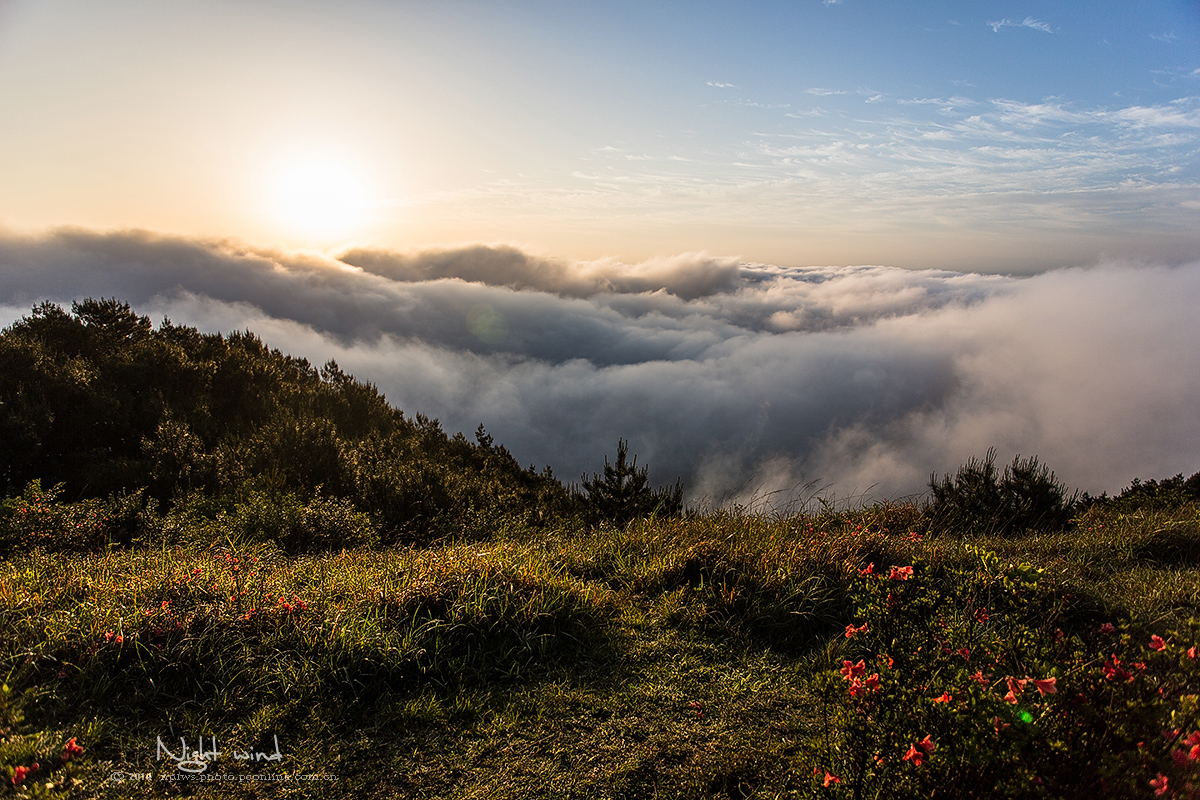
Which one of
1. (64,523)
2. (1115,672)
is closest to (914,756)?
(1115,672)

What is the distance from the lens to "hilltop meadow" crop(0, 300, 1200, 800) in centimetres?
223

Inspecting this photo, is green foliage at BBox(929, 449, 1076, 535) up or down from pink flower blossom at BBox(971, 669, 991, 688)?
down

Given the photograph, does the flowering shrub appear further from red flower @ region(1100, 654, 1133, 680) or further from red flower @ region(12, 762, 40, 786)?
red flower @ region(12, 762, 40, 786)

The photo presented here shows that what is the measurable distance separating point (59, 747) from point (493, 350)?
533ft

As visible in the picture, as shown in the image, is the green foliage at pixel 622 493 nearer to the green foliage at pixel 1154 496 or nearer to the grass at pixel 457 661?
the grass at pixel 457 661

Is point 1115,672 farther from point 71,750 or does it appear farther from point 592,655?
point 71,750

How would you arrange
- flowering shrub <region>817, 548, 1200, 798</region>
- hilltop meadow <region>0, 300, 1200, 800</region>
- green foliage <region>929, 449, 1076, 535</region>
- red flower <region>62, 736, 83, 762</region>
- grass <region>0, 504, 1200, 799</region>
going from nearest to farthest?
flowering shrub <region>817, 548, 1200, 798</region> < hilltop meadow <region>0, 300, 1200, 800</region> < red flower <region>62, 736, 83, 762</region> < grass <region>0, 504, 1200, 799</region> < green foliage <region>929, 449, 1076, 535</region>

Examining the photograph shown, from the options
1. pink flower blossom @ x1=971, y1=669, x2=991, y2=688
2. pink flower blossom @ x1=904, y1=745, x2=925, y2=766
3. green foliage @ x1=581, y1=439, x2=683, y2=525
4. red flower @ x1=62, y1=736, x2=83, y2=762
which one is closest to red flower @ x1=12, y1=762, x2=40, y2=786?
red flower @ x1=62, y1=736, x2=83, y2=762

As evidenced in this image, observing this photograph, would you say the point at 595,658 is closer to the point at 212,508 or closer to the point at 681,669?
the point at 681,669

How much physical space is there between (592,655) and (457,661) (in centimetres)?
85

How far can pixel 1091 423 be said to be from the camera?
466 ft

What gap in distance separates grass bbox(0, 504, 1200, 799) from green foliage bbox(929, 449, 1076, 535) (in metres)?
2.52

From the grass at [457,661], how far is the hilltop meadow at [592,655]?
0.02 metres

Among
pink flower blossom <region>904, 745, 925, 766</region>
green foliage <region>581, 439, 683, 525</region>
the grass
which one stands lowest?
green foliage <region>581, 439, 683, 525</region>
